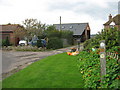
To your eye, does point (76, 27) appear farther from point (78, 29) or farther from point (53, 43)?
point (53, 43)

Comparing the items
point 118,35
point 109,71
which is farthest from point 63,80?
point 118,35

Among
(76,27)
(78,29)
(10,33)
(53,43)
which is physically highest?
(76,27)

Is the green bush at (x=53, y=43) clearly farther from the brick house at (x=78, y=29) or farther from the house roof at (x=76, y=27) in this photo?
the house roof at (x=76, y=27)

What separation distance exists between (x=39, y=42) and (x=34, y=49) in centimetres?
245

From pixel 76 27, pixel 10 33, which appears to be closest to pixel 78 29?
pixel 76 27

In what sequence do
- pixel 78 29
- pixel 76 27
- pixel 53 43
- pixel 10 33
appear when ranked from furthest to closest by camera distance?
1. pixel 76 27
2. pixel 78 29
3. pixel 10 33
4. pixel 53 43

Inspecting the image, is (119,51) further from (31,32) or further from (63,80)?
(31,32)

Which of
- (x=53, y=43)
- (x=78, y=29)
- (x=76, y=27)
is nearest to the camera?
(x=53, y=43)

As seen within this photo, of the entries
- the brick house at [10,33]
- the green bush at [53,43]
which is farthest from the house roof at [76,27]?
the green bush at [53,43]

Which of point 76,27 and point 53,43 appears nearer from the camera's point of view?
point 53,43

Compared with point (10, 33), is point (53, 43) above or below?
below

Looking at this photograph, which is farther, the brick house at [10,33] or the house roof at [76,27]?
the house roof at [76,27]

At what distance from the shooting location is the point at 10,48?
84.3 ft

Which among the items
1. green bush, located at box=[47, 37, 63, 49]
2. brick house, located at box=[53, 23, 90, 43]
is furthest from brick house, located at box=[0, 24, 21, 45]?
brick house, located at box=[53, 23, 90, 43]
